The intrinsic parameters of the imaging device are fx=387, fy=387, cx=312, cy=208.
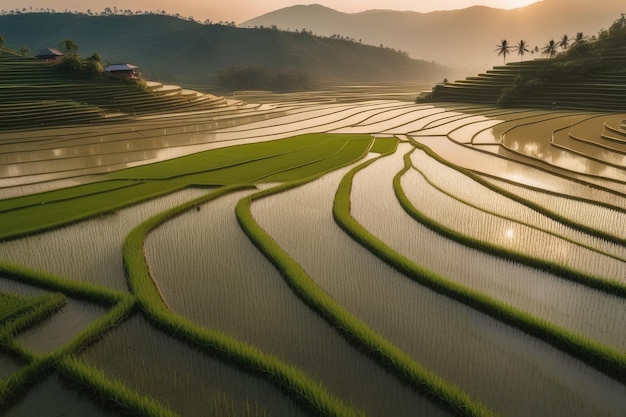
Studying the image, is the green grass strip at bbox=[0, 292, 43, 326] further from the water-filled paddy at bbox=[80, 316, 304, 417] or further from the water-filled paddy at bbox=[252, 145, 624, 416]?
the water-filled paddy at bbox=[252, 145, 624, 416]

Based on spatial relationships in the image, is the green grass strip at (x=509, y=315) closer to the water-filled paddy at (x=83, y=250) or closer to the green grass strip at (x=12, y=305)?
the water-filled paddy at (x=83, y=250)

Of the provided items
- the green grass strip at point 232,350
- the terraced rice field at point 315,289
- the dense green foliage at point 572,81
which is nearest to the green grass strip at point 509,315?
the terraced rice field at point 315,289

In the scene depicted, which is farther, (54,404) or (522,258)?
(522,258)

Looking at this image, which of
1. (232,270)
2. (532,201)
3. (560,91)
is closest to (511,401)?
(232,270)

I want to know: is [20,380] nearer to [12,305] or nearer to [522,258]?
[12,305]

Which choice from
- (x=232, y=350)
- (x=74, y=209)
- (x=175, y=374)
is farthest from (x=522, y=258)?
(x=74, y=209)

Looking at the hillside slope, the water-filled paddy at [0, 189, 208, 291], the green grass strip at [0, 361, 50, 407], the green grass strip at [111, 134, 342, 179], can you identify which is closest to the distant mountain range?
the hillside slope
